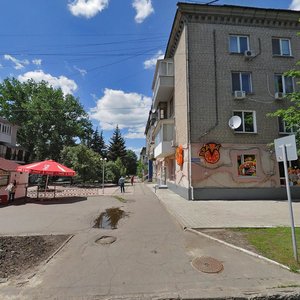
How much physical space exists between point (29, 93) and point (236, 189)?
41330 mm

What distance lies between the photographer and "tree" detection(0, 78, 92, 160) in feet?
123

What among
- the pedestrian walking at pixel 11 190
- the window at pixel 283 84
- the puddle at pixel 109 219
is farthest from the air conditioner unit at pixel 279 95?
the pedestrian walking at pixel 11 190

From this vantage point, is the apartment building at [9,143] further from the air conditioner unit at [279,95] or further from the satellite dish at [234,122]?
the air conditioner unit at [279,95]

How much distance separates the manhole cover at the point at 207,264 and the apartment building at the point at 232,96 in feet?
31.6

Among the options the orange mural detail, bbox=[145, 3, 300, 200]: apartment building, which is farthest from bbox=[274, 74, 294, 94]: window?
the orange mural detail

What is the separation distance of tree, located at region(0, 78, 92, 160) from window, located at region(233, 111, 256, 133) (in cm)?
3126

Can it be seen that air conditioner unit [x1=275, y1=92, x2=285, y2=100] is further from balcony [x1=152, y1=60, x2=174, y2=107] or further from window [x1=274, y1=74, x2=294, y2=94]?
balcony [x1=152, y1=60, x2=174, y2=107]

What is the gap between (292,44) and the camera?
1722 centimetres

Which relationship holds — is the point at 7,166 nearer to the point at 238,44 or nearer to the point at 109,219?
the point at 109,219

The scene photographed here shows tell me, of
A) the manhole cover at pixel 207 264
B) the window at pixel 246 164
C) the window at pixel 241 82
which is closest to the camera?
the manhole cover at pixel 207 264

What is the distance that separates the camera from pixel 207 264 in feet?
Answer: 16.1

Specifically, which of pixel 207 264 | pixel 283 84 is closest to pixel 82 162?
pixel 283 84

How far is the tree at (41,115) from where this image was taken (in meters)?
37.5

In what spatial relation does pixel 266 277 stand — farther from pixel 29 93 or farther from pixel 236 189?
pixel 29 93
